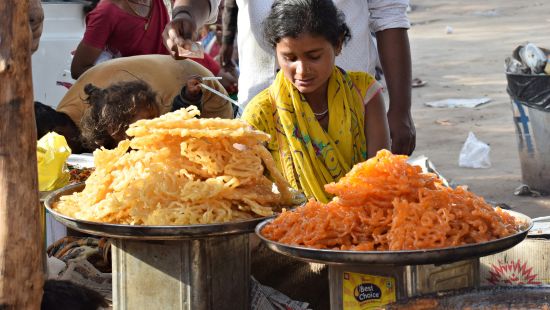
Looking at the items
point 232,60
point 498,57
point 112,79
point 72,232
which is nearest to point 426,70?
point 498,57

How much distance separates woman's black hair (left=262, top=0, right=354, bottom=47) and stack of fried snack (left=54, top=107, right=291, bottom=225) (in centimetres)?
59

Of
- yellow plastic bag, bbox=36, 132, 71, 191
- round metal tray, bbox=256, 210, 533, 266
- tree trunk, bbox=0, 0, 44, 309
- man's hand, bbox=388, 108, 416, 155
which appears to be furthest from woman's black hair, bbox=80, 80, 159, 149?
round metal tray, bbox=256, 210, 533, 266

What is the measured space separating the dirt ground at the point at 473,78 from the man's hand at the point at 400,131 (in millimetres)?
2483

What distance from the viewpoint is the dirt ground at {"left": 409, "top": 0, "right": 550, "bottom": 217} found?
7.48 m

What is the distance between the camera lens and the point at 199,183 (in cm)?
295

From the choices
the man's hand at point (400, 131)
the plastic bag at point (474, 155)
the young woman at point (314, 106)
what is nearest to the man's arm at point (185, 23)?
the young woman at point (314, 106)

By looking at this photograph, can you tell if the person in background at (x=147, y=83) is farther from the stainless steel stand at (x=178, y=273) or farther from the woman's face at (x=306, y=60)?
the stainless steel stand at (x=178, y=273)

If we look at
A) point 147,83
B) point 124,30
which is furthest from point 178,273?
point 124,30

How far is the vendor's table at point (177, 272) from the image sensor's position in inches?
122

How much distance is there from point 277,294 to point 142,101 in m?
1.52

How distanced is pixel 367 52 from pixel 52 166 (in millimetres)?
1515

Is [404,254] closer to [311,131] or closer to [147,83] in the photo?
[311,131]

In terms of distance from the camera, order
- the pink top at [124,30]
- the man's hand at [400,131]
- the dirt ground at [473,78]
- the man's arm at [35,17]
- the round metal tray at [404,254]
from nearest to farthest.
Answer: the round metal tray at [404,254] → the man's hand at [400,131] → the man's arm at [35,17] → the pink top at [124,30] → the dirt ground at [473,78]

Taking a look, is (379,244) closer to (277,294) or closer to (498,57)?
(277,294)
